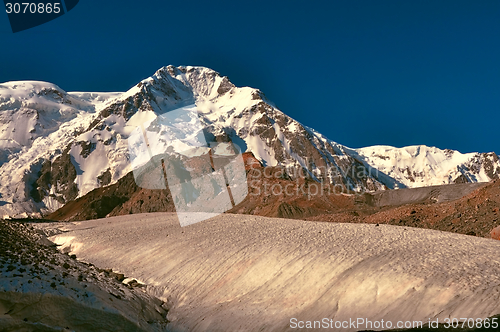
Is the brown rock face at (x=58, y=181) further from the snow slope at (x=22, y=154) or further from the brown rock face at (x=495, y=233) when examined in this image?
the brown rock face at (x=495, y=233)

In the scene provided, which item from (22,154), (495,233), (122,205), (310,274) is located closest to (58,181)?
(22,154)

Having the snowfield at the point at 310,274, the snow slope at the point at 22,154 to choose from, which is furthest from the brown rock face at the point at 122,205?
the snowfield at the point at 310,274

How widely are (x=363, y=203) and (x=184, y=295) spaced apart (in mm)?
59932

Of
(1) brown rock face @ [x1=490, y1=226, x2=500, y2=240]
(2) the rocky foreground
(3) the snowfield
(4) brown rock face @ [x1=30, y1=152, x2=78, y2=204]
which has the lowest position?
(4) brown rock face @ [x1=30, y1=152, x2=78, y2=204]

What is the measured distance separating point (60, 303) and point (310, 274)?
→ 10948mm

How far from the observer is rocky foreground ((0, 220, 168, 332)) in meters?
14.7

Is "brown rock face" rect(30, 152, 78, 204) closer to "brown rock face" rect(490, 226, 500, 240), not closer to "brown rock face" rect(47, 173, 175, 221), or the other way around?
"brown rock face" rect(47, 173, 175, 221)

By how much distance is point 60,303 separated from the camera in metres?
15.8

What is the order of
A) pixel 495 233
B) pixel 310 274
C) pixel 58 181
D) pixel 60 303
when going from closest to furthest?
1. pixel 60 303
2. pixel 310 274
3. pixel 495 233
4. pixel 58 181

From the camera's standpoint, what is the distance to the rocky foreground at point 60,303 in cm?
1466

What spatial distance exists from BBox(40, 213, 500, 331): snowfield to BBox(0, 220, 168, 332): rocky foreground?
2.40 m

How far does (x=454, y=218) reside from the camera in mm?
36344

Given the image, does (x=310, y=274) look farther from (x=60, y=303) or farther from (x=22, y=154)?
(x=22, y=154)

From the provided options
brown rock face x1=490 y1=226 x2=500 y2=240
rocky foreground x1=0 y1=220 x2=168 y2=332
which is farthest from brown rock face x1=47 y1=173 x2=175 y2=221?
rocky foreground x1=0 y1=220 x2=168 y2=332
